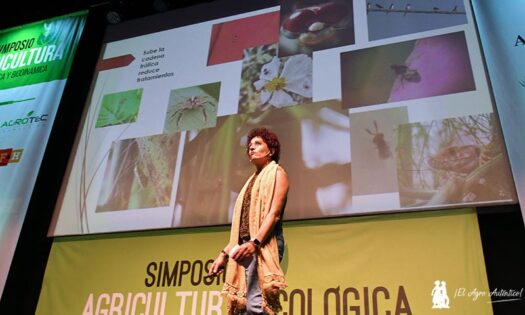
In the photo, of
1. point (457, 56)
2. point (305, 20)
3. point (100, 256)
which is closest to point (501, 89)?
point (457, 56)

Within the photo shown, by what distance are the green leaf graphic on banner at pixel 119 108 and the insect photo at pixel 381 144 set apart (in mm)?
1915

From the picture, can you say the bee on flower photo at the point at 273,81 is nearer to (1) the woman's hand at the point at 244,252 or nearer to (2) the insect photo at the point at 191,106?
(2) the insect photo at the point at 191,106

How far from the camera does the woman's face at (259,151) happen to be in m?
1.98

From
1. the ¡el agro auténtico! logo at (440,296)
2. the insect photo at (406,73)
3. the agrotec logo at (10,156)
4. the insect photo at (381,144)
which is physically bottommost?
the ¡el agro auténtico! logo at (440,296)

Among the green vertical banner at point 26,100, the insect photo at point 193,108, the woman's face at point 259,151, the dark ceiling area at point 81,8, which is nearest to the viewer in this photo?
the woman's face at point 259,151

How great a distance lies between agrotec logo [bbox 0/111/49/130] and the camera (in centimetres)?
411

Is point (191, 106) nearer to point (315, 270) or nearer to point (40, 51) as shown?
point (315, 270)

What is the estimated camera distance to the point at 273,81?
3430 millimetres

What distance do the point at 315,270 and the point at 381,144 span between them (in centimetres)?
87

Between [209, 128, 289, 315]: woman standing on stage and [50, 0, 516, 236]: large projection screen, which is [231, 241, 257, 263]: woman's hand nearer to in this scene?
[209, 128, 289, 315]: woman standing on stage

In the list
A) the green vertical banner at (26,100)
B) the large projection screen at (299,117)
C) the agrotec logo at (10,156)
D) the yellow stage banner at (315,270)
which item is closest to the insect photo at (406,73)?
the large projection screen at (299,117)

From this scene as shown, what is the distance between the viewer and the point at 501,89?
281 cm

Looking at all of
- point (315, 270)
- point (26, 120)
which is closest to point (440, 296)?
point (315, 270)

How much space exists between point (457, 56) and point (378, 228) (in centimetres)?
122
